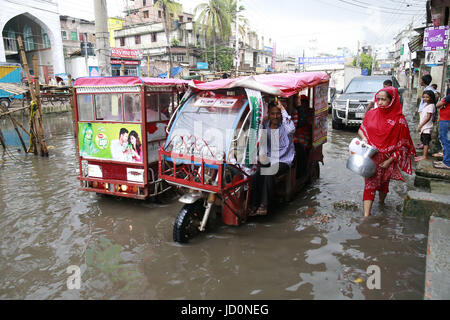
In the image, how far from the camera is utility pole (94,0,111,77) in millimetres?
9344

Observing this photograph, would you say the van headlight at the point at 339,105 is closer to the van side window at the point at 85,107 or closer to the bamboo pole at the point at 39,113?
the van side window at the point at 85,107

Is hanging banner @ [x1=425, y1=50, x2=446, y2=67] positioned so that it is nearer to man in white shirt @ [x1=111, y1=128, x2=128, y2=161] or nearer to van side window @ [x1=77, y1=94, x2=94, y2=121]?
man in white shirt @ [x1=111, y1=128, x2=128, y2=161]

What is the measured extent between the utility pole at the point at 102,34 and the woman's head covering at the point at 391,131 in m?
7.91

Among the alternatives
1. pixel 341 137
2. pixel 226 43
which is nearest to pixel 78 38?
pixel 226 43

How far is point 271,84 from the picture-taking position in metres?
4.79

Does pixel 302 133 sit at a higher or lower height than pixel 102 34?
lower

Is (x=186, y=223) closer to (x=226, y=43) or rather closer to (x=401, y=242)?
(x=401, y=242)

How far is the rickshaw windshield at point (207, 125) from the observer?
14.1 ft

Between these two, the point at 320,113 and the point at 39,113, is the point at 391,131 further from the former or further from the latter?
the point at 39,113

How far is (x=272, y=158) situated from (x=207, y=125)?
3.54 ft

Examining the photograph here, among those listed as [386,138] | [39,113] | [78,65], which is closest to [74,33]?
[78,65]

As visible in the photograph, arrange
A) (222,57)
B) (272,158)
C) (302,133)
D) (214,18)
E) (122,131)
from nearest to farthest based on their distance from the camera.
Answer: (272,158), (122,131), (302,133), (214,18), (222,57)

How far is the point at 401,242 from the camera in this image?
13.6 ft
